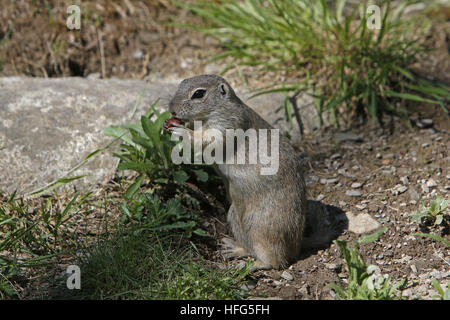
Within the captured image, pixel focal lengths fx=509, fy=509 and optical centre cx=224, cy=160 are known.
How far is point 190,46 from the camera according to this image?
6.05m

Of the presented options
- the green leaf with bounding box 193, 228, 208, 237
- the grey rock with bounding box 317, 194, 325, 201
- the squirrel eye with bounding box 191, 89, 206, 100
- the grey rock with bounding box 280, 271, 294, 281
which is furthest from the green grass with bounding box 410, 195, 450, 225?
the squirrel eye with bounding box 191, 89, 206, 100

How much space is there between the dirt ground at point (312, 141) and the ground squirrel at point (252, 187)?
0.66 ft

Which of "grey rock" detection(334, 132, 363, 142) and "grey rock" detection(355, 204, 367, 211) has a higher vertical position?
"grey rock" detection(334, 132, 363, 142)

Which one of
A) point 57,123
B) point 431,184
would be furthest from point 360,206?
point 57,123

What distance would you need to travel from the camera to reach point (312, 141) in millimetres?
4965

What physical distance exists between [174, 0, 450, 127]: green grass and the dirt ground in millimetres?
221

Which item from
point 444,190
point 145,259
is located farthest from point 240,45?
point 145,259

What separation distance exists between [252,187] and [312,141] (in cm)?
155

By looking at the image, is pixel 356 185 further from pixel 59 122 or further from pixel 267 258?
pixel 59 122

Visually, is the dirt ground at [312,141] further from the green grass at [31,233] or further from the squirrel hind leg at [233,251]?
the green grass at [31,233]

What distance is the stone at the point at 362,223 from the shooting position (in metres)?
3.91

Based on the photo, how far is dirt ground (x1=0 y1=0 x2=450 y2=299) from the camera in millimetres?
3566

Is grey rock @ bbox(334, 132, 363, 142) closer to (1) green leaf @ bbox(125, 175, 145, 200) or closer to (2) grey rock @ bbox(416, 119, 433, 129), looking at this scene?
(2) grey rock @ bbox(416, 119, 433, 129)

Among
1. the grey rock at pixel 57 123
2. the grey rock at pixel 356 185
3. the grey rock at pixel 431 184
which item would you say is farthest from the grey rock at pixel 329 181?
the grey rock at pixel 57 123
